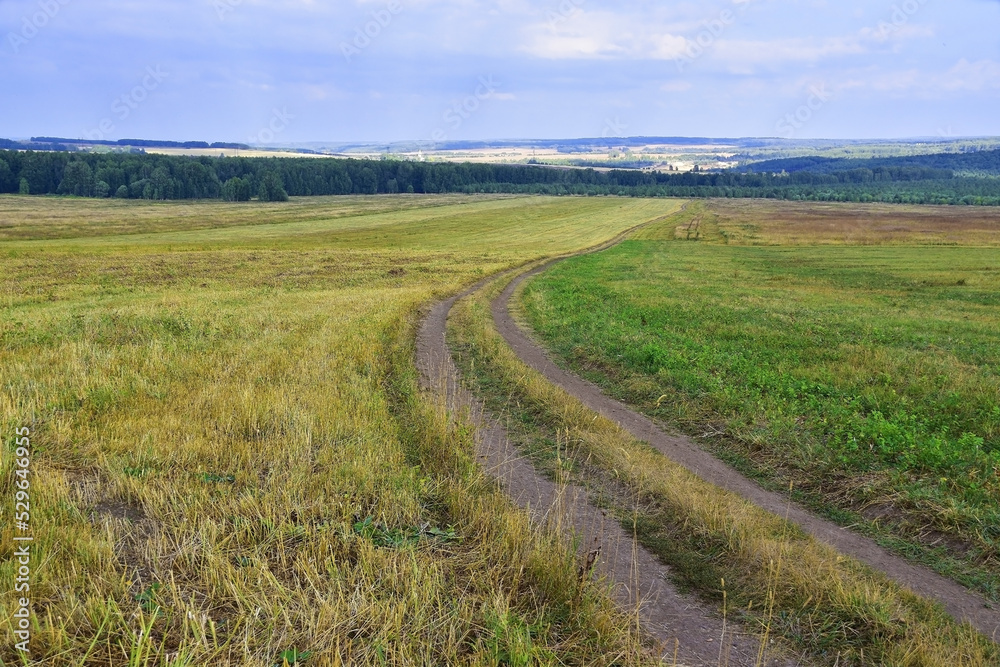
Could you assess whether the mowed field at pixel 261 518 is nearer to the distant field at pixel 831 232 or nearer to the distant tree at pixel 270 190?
the distant field at pixel 831 232

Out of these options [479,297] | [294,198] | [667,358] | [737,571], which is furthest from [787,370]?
[294,198]

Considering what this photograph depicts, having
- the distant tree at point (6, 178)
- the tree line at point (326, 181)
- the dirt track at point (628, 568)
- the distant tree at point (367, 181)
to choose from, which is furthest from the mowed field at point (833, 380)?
the distant tree at point (6, 178)

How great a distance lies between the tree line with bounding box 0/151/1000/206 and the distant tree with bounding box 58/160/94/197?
0.58ft

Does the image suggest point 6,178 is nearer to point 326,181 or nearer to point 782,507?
point 326,181

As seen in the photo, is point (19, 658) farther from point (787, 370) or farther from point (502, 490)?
point (787, 370)

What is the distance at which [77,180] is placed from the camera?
12775cm

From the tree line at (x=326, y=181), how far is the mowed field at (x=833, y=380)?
401 feet

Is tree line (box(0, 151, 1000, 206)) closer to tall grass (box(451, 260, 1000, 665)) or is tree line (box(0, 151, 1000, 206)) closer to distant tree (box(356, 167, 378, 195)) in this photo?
distant tree (box(356, 167, 378, 195))

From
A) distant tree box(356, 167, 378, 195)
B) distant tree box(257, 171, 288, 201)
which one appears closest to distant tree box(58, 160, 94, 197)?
distant tree box(257, 171, 288, 201)

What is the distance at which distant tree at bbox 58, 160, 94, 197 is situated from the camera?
5002 inches

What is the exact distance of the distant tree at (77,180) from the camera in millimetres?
127062

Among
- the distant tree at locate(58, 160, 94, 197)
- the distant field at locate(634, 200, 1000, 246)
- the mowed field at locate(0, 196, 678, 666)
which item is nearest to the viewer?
the mowed field at locate(0, 196, 678, 666)

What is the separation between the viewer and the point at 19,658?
4.06m

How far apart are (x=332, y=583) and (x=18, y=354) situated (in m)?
11.6
